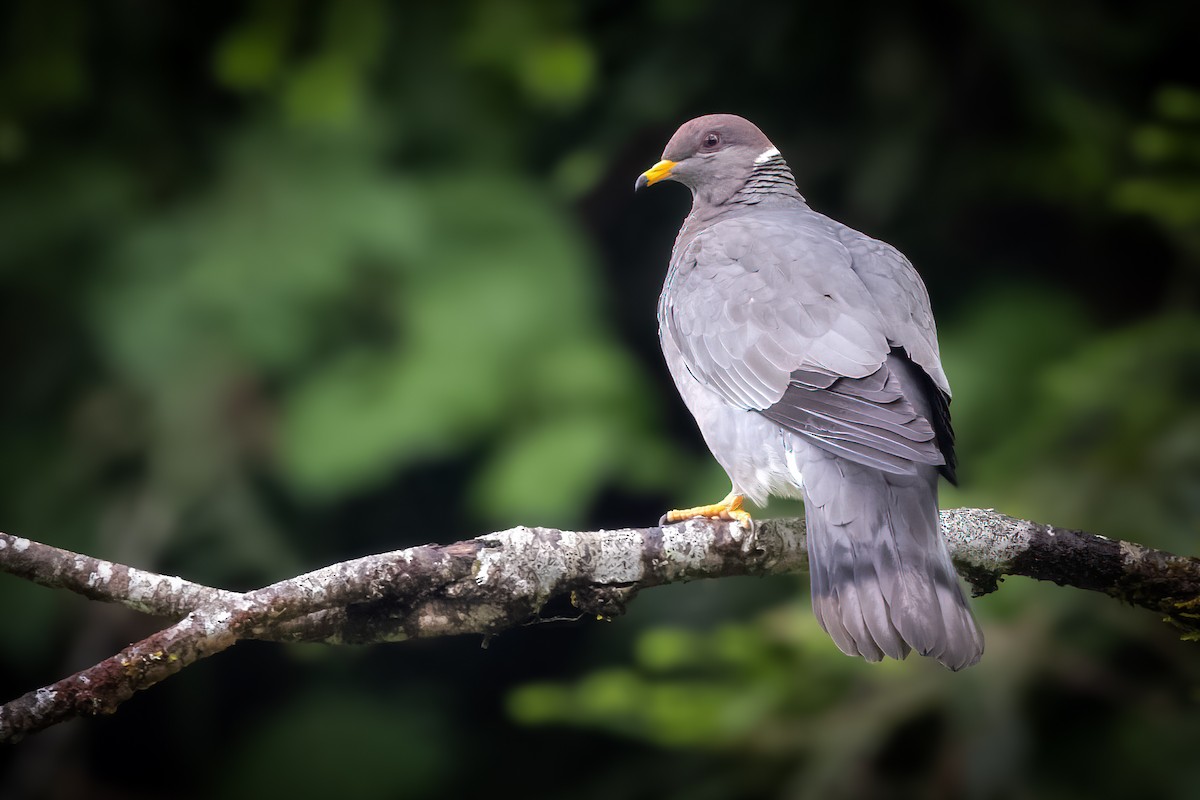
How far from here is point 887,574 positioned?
1.90 metres

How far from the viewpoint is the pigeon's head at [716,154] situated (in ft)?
9.25

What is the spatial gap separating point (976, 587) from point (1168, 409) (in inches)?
53.2

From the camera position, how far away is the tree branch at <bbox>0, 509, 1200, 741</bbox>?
5.20 ft

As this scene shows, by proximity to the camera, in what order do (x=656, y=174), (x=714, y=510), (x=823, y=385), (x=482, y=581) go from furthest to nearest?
1. (x=656, y=174)
2. (x=714, y=510)
3. (x=823, y=385)
4. (x=482, y=581)

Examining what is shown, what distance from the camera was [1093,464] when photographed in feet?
10.7

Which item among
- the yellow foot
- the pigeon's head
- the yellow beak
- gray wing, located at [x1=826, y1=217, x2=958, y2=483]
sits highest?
the pigeon's head

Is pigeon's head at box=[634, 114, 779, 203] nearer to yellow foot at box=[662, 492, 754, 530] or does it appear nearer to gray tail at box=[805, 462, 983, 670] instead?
yellow foot at box=[662, 492, 754, 530]

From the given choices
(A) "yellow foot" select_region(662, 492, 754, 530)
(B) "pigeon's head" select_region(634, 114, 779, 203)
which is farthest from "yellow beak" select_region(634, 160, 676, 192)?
(A) "yellow foot" select_region(662, 492, 754, 530)

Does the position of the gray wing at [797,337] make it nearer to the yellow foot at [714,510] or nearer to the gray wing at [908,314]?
the gray wing at [908,314]

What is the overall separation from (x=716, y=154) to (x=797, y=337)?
756 millimetres

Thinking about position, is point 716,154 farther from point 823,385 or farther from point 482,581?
point 482,581

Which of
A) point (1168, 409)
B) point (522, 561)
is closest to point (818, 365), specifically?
point (522, 561)

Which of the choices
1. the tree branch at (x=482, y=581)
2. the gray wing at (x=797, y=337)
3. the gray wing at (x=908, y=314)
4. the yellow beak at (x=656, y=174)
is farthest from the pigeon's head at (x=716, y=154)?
the tree branch at (x=482, y=581)

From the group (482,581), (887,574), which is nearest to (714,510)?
(887,574)
